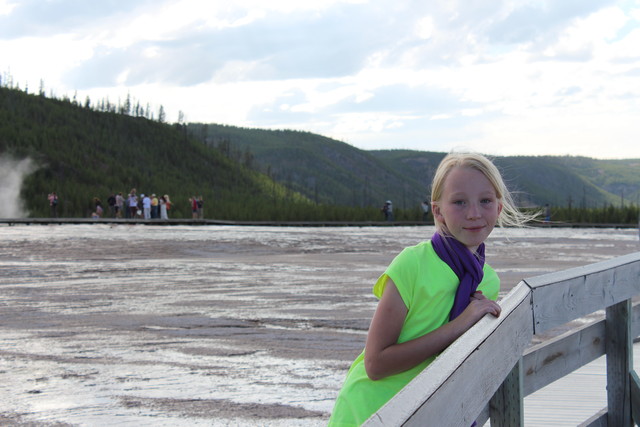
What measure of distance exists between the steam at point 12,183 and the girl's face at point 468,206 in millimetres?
63905

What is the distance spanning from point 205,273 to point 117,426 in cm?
1130

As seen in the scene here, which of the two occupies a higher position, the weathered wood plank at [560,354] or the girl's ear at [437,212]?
the girl's ear at [437,212]

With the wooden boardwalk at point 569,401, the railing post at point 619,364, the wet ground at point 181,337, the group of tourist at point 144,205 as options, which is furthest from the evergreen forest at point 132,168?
the railing post at point 619,364

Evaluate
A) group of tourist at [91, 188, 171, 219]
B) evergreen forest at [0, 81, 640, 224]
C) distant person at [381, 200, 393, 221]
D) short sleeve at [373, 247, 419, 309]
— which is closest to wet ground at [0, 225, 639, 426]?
short sleeve at [373, 247, 419, 309]

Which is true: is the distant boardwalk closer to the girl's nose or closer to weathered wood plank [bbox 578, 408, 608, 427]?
weathered wood plank [bbox 578, 408, 608, 427]

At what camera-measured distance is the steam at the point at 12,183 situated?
6694 centimetres

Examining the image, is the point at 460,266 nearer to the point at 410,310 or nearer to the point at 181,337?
the point at 410,310

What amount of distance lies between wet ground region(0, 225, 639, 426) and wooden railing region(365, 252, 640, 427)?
2.01 m

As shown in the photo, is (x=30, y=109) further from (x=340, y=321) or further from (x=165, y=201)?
(x=340, y=321)

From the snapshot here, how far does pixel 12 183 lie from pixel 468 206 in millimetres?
78790

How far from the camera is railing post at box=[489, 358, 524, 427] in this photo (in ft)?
9.30

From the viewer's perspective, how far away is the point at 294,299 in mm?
12539

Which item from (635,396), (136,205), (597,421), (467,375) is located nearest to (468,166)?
(467,375)

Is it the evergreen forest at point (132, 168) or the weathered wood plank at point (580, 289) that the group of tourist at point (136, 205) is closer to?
the evergreen forest at point (132, 168)
